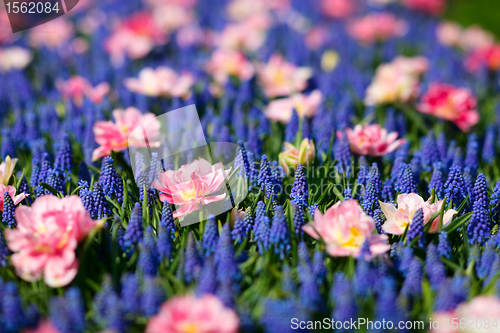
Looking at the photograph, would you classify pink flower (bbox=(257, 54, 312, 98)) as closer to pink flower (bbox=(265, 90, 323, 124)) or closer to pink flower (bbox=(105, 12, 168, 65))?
pink flower (bbox=(265, 90, 323, 124))

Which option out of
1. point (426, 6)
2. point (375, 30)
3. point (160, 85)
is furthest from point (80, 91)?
point (426, 6)

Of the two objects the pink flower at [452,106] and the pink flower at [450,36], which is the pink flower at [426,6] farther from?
the pink flower at [452,106]

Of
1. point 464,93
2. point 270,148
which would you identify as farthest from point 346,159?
point 464,93

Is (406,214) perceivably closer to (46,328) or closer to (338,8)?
(46,328)

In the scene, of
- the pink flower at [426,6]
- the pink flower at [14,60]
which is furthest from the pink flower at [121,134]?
the pink flower at [426,6]

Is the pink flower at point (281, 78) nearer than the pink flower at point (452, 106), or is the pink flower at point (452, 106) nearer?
the pink flower at point (452, 106)

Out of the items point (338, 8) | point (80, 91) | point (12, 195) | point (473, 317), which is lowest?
point (473, 317)
